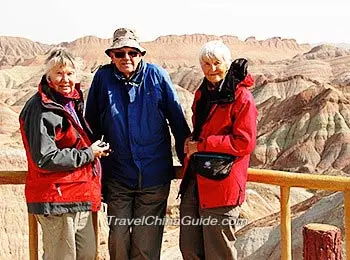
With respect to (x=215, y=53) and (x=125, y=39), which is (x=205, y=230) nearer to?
(x=215, y=53)

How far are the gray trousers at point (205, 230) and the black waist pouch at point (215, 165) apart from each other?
18 cm

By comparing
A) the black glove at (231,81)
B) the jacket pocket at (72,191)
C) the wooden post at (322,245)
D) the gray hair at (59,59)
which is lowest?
the wooden post at (322,245)

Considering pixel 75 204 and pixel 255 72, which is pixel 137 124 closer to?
pixel 75 204

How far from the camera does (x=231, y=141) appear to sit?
3.32 metres

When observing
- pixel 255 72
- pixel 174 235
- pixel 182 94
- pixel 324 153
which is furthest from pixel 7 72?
pixel 174 235

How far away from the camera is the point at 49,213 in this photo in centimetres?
318

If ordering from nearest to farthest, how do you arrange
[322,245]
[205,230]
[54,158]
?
[322,245] < [54,158] < [205,230]

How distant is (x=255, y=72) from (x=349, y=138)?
55.0 m

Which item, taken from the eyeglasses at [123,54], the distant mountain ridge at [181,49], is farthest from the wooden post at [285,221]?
the distant mountain ridge at [181,49]

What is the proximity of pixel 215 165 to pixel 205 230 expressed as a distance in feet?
1.35

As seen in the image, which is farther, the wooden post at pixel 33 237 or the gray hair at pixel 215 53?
the wooden post at pixel 33 237

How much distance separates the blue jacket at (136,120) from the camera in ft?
11.9

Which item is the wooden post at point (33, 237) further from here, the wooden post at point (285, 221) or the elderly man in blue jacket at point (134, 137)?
the wooden post at point (285, 221)

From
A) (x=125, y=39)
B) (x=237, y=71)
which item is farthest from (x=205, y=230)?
(x=125, y=39)
